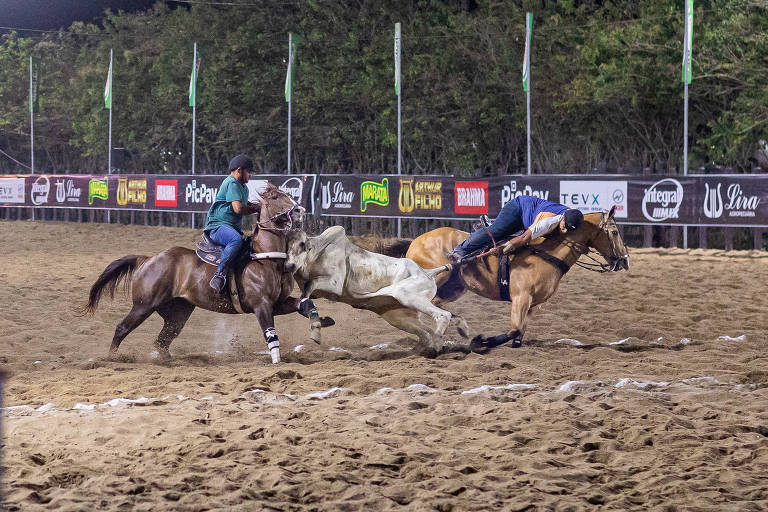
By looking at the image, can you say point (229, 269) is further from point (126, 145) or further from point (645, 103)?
point (126, 145)

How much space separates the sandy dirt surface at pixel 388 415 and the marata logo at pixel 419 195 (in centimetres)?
939

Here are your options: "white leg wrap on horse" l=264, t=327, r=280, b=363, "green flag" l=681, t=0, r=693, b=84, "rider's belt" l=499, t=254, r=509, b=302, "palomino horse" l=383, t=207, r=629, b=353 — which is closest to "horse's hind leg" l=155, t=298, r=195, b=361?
"white leg wrap on horse" l=264, t=327, r=280, b=363

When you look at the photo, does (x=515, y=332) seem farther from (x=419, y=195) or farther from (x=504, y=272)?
(x=419, y=195)

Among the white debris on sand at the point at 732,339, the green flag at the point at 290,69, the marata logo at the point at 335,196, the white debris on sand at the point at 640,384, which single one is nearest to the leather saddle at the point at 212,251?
the white debris on sand at the point at 640,384

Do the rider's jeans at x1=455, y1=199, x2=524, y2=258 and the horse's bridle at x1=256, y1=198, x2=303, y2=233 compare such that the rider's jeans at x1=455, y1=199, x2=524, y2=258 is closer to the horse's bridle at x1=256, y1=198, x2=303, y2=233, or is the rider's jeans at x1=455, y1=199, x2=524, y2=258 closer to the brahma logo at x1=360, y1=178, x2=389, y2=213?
the horse's bridle at x1=256, y1=198, x2=303, y2=233

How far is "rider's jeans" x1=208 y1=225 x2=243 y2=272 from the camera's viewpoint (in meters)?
9.08

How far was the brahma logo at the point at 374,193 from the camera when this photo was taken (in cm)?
2214

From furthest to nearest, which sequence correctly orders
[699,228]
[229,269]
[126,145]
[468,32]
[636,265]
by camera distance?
[126,145] → [468,32] → [699,228] → [636,265] → [229,269]

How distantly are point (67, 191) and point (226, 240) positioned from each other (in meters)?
21.4

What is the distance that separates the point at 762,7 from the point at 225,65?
1961cm

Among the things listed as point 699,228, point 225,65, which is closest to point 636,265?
point 699,228

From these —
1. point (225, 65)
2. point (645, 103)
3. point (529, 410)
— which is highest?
point (225, 65)

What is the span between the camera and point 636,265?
16875 millimetres

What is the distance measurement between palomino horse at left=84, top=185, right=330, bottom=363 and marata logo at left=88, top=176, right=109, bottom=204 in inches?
765
